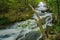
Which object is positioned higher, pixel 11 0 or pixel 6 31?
pixel 11 0

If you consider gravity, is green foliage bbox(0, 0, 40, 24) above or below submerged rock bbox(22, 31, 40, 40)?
above

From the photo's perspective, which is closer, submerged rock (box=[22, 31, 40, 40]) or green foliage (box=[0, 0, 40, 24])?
submerged rock (box=[22, 31, 40, 40])

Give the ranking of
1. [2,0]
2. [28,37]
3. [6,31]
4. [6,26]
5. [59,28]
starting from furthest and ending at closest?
[2,0] < [6,26] < [6,31] < [28,37] < [59,28]

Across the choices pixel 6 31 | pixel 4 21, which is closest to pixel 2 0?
pixel 4 21

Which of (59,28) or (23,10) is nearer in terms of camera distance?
(59,28)

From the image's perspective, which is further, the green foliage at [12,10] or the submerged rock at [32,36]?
the green foliage at [12,10]

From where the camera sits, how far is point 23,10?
2692cm

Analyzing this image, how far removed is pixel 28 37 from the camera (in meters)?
15.4

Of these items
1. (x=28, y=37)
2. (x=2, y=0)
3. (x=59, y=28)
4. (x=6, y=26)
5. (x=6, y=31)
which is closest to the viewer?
(x=59, y=28)

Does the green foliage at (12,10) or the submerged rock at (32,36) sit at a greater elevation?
the green foliage at (12,10)

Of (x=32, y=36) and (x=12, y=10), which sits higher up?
(x=12, y=10)

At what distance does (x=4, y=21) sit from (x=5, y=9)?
4.07 metres

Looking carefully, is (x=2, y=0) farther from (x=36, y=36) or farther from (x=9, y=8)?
(x=36, y=36)

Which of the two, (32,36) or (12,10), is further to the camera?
(12,10)
